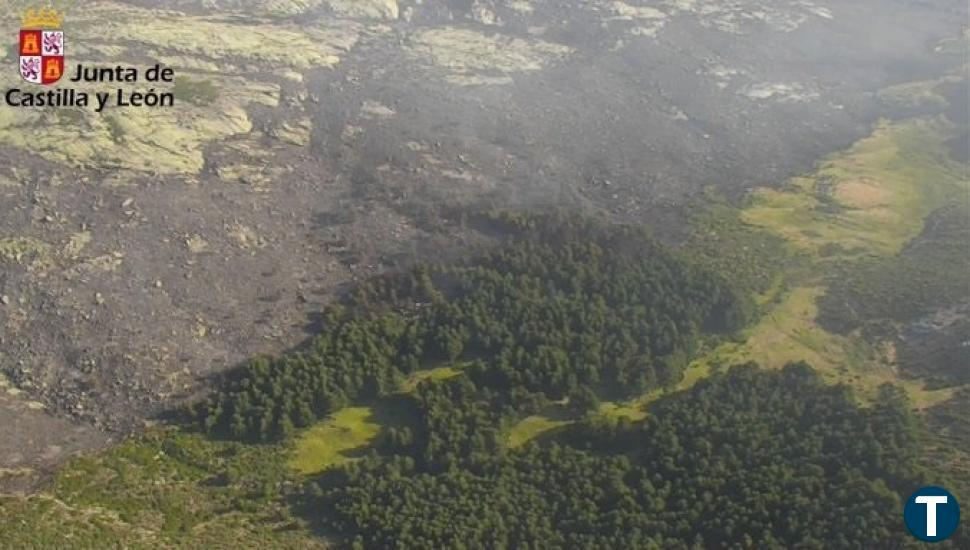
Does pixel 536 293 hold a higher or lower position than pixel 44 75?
lower

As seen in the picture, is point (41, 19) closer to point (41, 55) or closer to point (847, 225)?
point (41, 55)

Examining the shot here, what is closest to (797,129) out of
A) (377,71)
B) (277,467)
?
(377,71)

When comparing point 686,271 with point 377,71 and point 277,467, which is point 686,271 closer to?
point 277,467

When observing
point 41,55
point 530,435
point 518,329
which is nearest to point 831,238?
point 518,329

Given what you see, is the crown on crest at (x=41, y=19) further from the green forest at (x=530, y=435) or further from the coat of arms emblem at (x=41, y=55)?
the green forest at (x=530, y=435)

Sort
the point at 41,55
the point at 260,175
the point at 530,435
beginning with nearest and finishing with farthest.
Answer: the point at 530,435 → the point at 260,175 → the point at 41,55

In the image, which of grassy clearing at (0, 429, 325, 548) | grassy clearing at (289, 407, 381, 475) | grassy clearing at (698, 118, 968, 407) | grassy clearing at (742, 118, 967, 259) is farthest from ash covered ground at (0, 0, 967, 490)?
grassy clearing at (289, 407, 381, 475)

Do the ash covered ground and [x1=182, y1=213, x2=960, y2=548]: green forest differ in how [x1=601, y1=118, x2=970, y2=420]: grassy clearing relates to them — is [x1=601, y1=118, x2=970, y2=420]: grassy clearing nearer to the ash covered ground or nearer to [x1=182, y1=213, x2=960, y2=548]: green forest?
[x1=182, y1=213, x2=960, y2=548]: green forest
